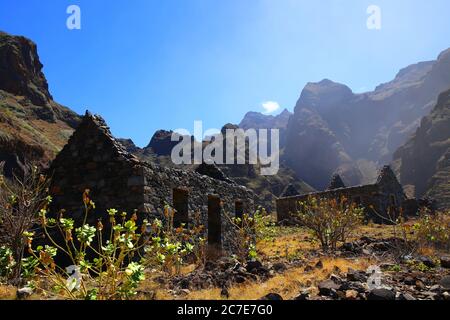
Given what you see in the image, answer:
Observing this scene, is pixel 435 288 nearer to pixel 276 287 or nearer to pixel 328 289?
pixel 328 289

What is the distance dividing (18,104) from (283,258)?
4768cm

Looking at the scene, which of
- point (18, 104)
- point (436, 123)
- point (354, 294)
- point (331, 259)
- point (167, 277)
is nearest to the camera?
point (354, 294)

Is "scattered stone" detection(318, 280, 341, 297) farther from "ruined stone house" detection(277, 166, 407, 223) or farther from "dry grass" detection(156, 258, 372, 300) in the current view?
"ruined stone house" detection(277, 166, 407, 223)

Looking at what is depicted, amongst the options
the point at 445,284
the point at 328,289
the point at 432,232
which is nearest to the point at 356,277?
the point at 328,289

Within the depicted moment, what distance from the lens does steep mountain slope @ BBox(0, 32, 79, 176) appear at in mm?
36491

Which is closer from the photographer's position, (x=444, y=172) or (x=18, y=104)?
(x=18, y=104)

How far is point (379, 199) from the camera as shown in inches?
883

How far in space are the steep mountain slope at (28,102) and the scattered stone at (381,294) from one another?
3130 cm

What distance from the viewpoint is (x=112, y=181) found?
375 inches

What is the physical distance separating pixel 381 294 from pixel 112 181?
682 centimetres

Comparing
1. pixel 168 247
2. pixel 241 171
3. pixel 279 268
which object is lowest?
pixel 279 268

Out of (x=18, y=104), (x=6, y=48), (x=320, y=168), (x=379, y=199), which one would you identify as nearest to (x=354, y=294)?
(x=379, y=199)

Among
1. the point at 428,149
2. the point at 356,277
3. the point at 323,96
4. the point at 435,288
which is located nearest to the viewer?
the point at 435,288
